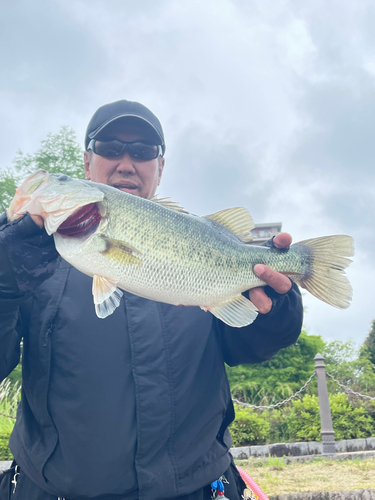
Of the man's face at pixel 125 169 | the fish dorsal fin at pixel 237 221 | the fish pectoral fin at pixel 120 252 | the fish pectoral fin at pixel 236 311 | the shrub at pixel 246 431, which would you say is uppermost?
the man's face at pixel 125 169

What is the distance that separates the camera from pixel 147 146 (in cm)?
292

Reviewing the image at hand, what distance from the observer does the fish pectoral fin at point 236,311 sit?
7.02ft

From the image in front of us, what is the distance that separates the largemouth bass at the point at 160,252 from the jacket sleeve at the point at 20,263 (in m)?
0.06

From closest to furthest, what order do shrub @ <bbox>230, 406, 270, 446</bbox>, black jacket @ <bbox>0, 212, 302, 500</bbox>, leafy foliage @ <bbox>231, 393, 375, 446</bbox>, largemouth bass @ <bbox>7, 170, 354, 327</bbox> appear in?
black jacket @ <bbox>0, 212, 302, 500</bbox> → largemouth bass @ <bbox>7, 170, 354, 327</bbox> → shrub @ <bbox>230, 406, 270, 446</bbox> → leafy foliage @ <bbox>231, 393, 375, 446</bbox>

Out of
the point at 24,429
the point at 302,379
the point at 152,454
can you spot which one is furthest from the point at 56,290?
the point at 302,379

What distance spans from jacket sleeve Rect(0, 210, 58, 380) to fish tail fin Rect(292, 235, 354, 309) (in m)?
1.36

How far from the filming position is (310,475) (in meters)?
5.77

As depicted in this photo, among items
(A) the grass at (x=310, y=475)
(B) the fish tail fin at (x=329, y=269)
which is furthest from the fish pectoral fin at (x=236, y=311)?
(A) the grass at (x=310, y=475)

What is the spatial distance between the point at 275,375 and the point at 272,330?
43.1 ft

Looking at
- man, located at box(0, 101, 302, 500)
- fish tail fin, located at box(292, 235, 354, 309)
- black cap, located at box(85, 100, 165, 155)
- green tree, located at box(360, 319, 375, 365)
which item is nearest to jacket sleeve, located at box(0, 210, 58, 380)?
man, located at box(0, 101, 302, 500)

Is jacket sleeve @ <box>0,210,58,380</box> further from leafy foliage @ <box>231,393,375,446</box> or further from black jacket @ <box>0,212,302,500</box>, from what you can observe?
leafy foliage @ <box>231,393,375,446</box>

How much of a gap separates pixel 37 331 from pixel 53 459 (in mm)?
602

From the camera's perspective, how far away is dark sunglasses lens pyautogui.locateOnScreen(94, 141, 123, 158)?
2857 millimetres

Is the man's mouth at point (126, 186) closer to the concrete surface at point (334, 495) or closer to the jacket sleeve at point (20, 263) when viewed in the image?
the jacket sleeve at point (20, 263)
